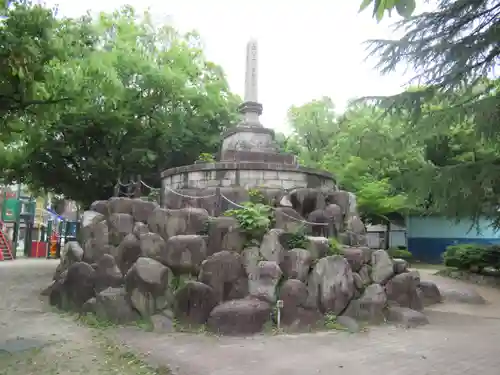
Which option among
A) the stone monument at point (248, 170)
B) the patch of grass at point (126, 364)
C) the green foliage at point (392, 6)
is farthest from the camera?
the stone monument at point (248, 170)

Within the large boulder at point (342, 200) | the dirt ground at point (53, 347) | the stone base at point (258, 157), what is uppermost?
the stone base at point (258, 157)

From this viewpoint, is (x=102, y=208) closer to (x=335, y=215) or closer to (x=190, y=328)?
(x=190, y=328)

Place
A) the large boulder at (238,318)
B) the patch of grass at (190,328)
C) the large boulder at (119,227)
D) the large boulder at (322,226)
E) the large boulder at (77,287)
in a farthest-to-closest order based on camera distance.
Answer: the large boulder at (322,226) → the large boulder at (119,227) → the large boulder at (77,287) → the patch of grass at (190,328) → the large boulder at (238,318)

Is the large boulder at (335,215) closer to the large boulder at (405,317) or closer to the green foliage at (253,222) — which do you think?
the green foliage at (253,222)

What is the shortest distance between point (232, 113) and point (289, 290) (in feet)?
40.0

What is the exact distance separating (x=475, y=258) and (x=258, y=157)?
8.37 m

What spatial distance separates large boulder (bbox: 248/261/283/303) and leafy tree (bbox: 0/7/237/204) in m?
10.0

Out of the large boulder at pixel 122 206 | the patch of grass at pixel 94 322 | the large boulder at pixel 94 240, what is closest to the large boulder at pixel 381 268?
the patch of grass at pixel 94 322

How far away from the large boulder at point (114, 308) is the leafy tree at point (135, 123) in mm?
9077

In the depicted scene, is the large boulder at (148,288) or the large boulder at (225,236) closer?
the large boulder at (148,288)

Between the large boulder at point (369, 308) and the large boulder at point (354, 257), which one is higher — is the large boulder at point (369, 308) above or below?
below

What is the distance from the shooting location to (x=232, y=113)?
19.2 metres

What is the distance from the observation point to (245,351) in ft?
21.4

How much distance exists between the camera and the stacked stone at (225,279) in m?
8.12
